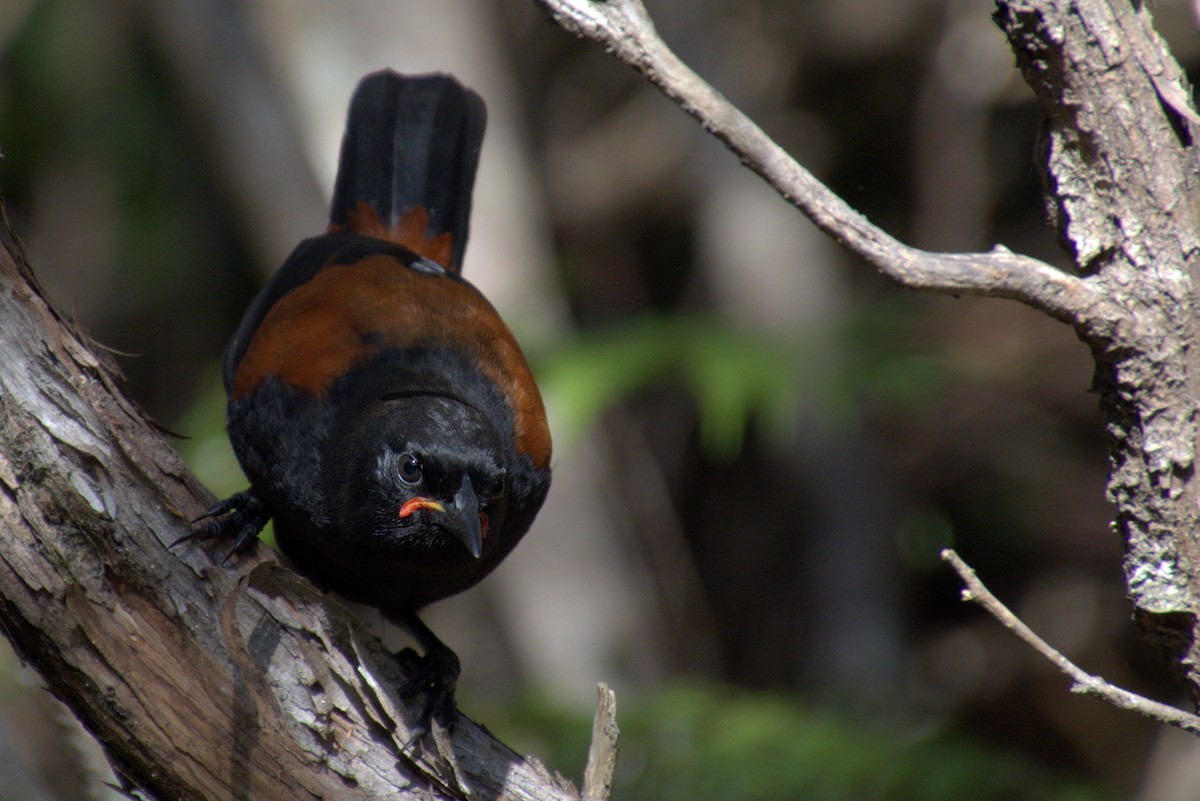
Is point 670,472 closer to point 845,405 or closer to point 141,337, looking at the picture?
point 845,405

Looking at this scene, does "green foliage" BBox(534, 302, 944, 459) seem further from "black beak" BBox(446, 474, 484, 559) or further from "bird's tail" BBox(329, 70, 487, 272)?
"black beak" BBox(446, 474, 484, 559)

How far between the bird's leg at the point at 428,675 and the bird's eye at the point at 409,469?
0.48 metres

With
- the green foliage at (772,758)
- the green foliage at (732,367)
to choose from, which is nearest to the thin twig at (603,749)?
the green foliage at (772,758)

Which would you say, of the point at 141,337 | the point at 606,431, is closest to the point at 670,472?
the point at 606,431

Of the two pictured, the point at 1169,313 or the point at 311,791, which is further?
the point at 311,791

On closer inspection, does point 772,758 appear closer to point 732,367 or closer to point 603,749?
point 732,367

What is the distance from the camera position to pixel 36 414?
196 cm

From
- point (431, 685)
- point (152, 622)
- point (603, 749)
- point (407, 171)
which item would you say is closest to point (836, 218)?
point (603, 749)

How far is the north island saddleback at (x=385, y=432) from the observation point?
104 inches

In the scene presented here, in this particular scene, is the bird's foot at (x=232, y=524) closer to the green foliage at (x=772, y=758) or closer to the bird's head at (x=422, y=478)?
the bird's head at (x=422, y=478)

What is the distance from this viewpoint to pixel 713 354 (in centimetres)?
427

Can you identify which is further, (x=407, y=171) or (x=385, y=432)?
(x=407, y=171)

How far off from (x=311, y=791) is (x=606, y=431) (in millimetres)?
4422

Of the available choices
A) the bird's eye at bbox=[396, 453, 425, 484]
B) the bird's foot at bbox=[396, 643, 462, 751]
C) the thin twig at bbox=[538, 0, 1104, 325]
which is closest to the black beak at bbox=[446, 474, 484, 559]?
the bird's eye at bbox=[396, 453, 425, 484]
